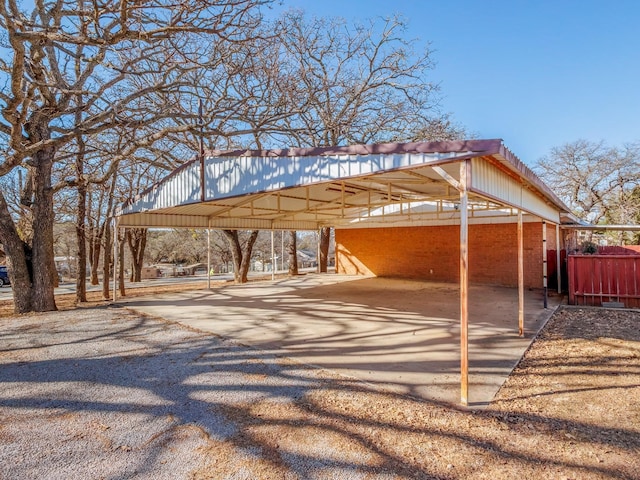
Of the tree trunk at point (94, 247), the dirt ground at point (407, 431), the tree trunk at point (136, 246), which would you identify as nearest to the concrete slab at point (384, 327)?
the dirt ground at point (407, 431)

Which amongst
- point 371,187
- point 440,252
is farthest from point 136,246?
point 371,187

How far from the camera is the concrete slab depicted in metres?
4.06

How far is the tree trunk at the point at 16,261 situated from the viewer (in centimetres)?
744

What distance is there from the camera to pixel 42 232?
25.7 ft

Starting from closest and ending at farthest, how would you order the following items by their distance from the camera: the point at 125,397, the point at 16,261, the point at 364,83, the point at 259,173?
the point at 125,397 < the point at 259,173 < the point at 16,261 < the point at 364,83

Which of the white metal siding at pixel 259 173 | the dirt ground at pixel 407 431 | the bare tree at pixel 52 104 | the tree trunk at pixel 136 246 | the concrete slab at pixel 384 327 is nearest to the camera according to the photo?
the dirt ground at pixel 407 431

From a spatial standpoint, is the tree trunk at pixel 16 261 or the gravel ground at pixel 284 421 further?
the tree trunk at pixel 16 261

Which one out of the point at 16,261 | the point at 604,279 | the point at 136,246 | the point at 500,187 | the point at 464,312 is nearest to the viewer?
the point at 464,312

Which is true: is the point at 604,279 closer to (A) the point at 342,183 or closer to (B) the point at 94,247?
(A) the point at 342,183

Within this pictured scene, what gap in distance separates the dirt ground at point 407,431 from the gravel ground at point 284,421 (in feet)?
0.04

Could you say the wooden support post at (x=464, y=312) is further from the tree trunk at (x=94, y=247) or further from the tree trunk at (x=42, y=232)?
the tree trunk at (x=94, y=247)

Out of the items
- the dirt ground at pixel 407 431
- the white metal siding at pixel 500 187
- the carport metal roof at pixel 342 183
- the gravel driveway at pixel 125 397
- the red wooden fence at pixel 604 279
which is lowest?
the dirt ground at pixel 407 431

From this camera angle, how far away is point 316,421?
2.98m

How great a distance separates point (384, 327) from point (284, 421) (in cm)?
361
